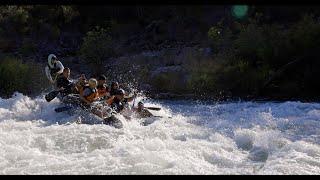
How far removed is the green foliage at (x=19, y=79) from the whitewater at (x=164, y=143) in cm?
417

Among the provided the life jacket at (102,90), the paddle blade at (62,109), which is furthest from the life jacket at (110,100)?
the paddle blade at (62,109)

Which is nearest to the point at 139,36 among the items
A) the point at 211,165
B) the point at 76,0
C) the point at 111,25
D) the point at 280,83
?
the point at 111,25

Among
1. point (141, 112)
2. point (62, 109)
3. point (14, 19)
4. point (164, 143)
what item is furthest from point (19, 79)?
point (164, 143)

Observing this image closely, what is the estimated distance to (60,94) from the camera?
13.0 m

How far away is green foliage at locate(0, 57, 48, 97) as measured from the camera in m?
17.6

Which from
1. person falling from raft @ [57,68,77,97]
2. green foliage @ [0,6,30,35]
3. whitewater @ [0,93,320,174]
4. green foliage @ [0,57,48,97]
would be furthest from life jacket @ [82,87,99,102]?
green foliage @ [0,6,30,35]

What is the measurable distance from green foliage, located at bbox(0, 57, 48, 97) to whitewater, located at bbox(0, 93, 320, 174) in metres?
4.17

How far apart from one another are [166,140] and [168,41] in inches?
Answer: 576

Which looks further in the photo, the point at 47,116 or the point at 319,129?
the point at 47,116

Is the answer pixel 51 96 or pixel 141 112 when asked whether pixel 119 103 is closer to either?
pixel 141 112

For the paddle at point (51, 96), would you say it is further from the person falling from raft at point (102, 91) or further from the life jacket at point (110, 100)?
the life jacket at point (110, 100)

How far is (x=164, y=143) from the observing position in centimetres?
949

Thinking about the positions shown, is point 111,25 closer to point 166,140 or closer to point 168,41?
point 168,41

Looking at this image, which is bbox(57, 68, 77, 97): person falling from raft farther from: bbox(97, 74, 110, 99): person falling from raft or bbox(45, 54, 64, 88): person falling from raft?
bbox(97, 74, 110, 99): person falling from raft
